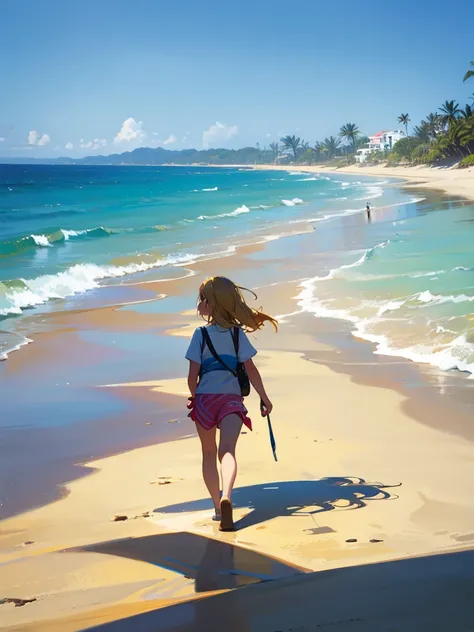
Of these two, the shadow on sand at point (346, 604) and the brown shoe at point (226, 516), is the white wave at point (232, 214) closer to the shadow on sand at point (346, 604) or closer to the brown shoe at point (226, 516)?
the brown shoe at point (226, 516)

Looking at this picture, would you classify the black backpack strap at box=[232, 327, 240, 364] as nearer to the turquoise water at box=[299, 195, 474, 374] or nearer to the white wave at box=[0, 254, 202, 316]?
the turquoise water at box=[299, 195, 474, 374]

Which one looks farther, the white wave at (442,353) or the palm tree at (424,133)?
the palm tree at (424,133)

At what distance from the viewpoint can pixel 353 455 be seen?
6234mm

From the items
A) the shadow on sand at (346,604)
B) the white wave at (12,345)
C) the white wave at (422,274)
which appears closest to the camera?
the shadow on sand at (346,604)

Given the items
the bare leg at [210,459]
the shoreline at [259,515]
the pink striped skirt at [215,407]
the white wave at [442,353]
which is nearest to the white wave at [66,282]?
the white wave at [442,353]

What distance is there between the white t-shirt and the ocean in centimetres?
516

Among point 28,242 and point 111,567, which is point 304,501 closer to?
point 111,567

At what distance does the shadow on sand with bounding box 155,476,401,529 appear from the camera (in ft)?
15.8

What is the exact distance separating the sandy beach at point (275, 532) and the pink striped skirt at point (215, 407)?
0.60 metres

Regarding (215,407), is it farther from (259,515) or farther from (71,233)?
(71,233)

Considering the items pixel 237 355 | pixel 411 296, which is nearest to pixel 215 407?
pixel 237 355

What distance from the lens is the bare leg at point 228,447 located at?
14.9 feet

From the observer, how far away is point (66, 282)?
848 inches

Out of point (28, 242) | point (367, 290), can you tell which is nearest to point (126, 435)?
point (367, 290)
